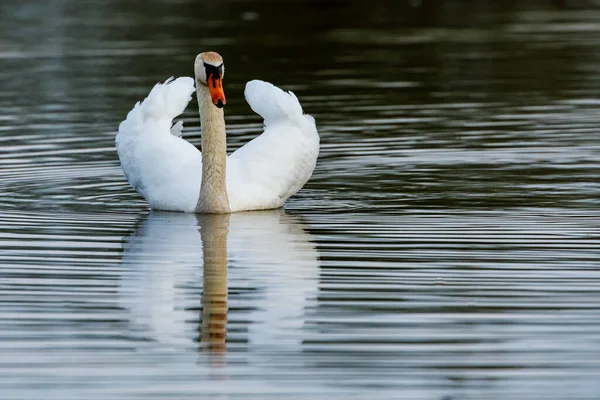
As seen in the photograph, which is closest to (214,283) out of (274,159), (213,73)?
(213,73)

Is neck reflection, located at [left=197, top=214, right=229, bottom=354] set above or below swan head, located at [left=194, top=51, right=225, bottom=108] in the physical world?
below

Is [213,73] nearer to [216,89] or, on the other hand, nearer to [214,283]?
[216,89]

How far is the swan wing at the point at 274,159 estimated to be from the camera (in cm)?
1246

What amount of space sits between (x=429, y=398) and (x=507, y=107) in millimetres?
12382

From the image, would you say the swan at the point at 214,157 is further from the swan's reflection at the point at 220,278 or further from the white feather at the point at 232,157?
the swan's reflection at the point at 220,278

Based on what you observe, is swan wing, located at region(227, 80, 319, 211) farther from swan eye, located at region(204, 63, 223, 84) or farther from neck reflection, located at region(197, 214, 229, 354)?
swan eye, located at region(204, 63, 223, 84)

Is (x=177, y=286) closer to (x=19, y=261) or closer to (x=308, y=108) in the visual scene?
(x=19, y=261)

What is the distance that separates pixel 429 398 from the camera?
6.80 metres

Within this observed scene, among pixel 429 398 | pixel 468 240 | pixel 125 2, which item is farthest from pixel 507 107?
pixel 125 2

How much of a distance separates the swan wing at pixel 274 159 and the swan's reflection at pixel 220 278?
6.7 inches

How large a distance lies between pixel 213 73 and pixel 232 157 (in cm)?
140

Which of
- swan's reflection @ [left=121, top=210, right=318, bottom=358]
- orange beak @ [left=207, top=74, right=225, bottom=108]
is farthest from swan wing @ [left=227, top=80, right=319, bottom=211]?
orange beak @ [left=207, top=74, right=225, bottom=108]

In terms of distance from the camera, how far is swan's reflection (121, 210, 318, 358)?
26.9 ft

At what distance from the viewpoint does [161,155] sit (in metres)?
12.7
